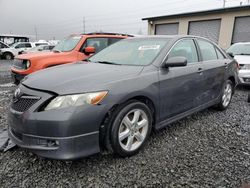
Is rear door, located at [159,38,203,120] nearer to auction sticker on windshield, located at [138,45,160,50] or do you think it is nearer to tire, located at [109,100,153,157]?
auction sticker on windshield, located at [138,45,160,50]

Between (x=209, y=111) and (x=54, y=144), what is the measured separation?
3361mm

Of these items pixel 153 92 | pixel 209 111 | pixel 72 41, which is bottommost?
pixel 209 111

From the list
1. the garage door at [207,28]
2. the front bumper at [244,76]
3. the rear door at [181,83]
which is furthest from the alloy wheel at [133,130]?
the garage door at [207,28]

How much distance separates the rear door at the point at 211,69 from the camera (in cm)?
360

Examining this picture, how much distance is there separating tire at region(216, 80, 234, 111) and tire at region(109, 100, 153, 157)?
7.46 ft

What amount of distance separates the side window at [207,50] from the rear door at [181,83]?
24 centimetres

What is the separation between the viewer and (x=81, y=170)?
7.48 ft

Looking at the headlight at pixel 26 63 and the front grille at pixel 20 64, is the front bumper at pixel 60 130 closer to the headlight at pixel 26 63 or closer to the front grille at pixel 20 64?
the headlight at pixel 26 63

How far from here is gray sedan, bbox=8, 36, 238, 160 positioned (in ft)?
6.67

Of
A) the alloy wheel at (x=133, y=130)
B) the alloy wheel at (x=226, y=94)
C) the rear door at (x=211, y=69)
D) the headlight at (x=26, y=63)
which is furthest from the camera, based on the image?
the headlight at (x=26, y=63)

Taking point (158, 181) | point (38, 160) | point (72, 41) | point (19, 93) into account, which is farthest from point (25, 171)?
point (72, 41)

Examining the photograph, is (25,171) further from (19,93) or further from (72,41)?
(72,41)

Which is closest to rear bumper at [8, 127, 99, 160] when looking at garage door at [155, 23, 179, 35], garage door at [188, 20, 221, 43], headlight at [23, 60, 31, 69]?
headlight at [23, 60, 31, 69]

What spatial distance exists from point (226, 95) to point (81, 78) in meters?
3.39
